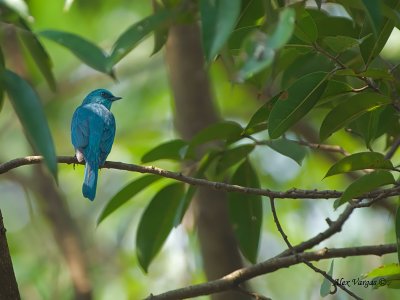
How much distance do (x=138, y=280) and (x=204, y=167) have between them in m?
4.26

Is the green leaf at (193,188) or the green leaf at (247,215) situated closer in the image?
the green leaf at (193,188)

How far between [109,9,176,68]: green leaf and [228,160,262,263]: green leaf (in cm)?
102

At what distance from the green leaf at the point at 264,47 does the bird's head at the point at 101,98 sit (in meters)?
3.80

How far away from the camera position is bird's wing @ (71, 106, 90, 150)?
455 cm

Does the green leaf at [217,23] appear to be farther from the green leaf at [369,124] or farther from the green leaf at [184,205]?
the green leaf at [184,205]

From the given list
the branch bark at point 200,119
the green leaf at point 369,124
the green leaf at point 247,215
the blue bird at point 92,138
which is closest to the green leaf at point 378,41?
the green leaf at point 369,124

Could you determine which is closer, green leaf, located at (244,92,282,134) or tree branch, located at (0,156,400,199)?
tree branch, located at (0,156,400,199)

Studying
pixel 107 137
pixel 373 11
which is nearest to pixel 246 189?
pixel 373 11

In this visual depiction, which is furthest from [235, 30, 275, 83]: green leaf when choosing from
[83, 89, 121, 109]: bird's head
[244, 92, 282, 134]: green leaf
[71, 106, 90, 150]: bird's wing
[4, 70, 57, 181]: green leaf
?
[83, 89, 121, 109]: bird's head

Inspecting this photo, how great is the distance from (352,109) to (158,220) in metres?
1.27

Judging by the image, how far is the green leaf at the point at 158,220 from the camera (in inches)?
152

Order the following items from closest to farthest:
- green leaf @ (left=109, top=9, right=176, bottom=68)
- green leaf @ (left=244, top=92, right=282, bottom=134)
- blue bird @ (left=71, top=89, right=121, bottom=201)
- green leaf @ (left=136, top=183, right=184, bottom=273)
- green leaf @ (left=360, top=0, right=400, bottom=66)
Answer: green leaf @ (left=360, top=0, right=400, bottom=66) → green leaf @ (left=109, top=9, right=176, bottom=68) → green leaf @ (left=244, top=92, right=282, bottom=134) → green leaf @ (left=136, top=183, right=184, bottom=273) → blue bird @ (left=71, top=89, right=121, bottom=201)

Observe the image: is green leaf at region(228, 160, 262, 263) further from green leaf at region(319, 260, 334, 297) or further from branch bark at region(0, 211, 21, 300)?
branch bark at region(0, 211, 21, 300)

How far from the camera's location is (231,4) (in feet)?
7.18
